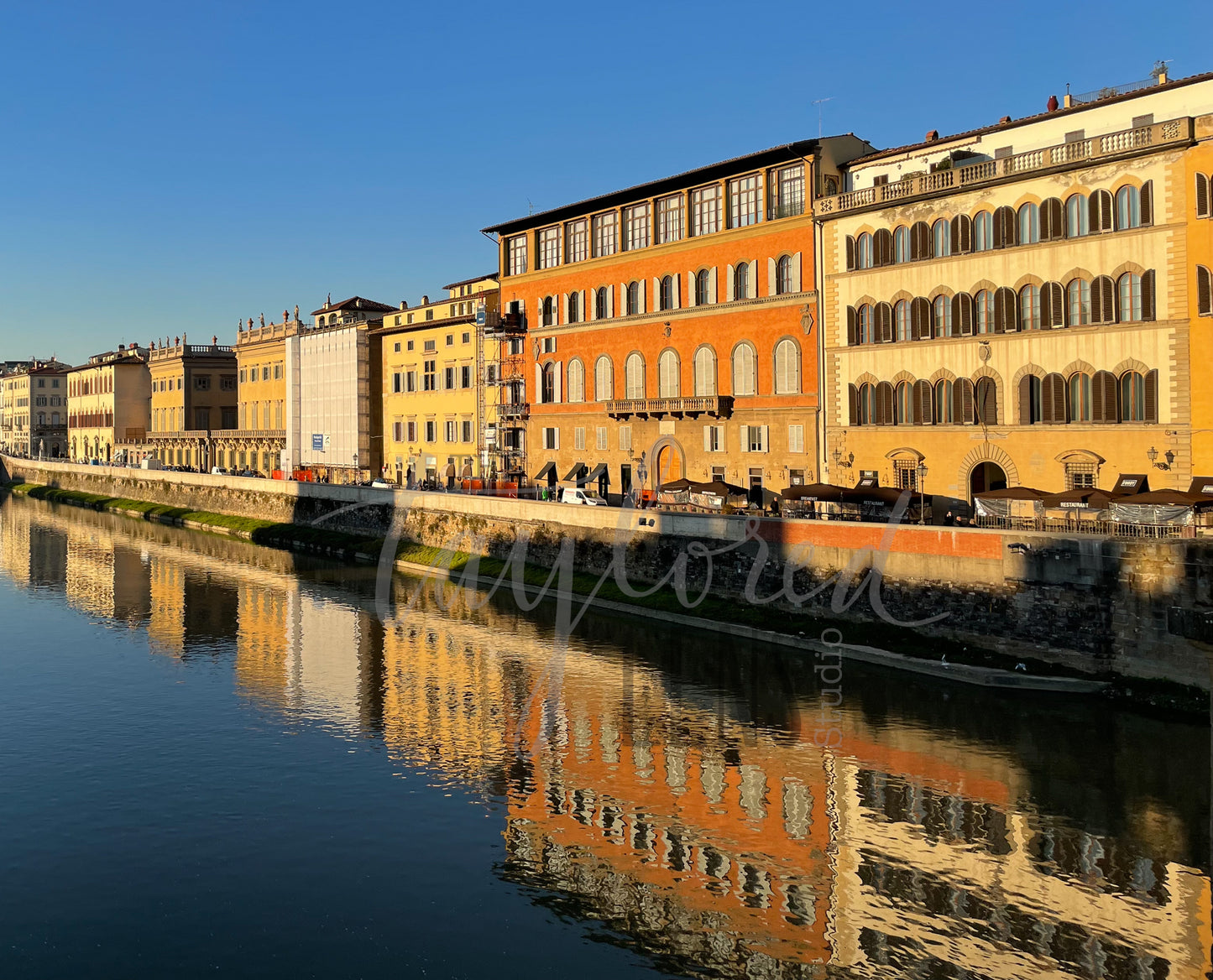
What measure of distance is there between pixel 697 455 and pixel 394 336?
1638 inches

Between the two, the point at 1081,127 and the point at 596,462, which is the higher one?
the point at 1081,127

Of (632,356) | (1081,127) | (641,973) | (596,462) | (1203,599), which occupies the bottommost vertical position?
(641,973)

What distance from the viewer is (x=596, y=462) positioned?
7212 cm

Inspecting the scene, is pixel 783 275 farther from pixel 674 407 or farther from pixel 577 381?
pixel 577 381

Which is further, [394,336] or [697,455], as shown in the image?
[394,336]

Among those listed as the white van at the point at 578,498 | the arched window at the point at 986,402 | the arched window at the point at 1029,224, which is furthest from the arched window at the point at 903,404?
the white van at the point at 578,498

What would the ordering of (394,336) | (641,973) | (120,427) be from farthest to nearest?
1. (120,427)
2. (394,336)
3. (641,973)

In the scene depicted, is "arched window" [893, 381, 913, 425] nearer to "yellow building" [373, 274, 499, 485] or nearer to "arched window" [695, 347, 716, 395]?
"arched window" [695, 347, 716, 395]

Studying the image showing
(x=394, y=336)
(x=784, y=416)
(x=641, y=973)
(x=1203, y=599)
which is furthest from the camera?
(x=394, y=336)

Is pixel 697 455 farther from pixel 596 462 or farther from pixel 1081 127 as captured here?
pixel 1081 127

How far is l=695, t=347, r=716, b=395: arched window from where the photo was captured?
64.0 m

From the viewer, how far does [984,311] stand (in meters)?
48.9

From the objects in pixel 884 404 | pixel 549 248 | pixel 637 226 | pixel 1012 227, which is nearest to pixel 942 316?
pixel 1012 227

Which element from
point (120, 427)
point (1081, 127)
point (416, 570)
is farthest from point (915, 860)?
point (120, 427)
